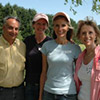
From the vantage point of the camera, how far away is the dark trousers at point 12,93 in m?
3.85

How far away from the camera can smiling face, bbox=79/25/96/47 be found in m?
3.36

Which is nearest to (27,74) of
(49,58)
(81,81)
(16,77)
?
(16,77)

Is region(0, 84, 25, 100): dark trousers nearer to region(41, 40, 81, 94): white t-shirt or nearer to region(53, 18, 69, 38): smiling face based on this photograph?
region(41, 40, 81, 94): white t-shirt

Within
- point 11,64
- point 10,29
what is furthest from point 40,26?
point 11,64

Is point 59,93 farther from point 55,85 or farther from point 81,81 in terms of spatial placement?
point 81,81

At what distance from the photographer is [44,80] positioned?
3.72 meters

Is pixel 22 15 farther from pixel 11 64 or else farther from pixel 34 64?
pixel 11 64

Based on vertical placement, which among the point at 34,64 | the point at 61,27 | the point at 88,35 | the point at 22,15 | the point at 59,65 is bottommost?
the point at 34,64

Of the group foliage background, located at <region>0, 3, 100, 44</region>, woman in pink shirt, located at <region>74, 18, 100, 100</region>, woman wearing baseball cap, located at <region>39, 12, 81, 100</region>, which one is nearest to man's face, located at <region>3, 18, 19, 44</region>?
woman wearing baseball cap, located at <region>39, 12, 81, 100</region>

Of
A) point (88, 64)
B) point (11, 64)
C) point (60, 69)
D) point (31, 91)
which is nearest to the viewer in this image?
point (88, 64)

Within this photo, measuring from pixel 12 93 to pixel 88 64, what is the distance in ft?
5.25

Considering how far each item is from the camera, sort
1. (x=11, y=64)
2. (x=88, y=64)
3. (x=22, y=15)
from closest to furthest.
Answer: (x=88, y=64) < (x=11, y=64) < (x=22, y=15)

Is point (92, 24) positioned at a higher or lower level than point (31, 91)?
higher

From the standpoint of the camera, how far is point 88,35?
3359 millimetres
